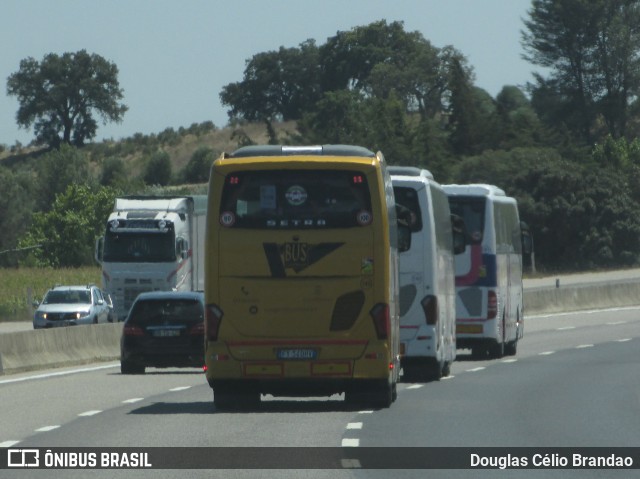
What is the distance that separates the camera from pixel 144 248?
158 feet

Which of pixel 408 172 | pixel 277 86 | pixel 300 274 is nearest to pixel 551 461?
pixel 300 274

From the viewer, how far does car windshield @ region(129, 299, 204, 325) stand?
94.7ft

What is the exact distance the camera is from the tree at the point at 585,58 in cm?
12419

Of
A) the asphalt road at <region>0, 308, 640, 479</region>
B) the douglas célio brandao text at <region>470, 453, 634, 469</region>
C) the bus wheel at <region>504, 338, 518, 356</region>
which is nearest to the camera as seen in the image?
the douglas célio brandao text at <region>470, 453, 634, 469</region>

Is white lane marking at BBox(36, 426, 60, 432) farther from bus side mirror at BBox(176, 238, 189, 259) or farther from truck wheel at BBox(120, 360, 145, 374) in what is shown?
bus side mirror at BBox(176, 238, 189, 259)

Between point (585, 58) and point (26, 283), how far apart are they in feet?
206

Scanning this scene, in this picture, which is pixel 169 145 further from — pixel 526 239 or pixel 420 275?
pixel 420 275

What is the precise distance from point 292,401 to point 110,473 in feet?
29.5

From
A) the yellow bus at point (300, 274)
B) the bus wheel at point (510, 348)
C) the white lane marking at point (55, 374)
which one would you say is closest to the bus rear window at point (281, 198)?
the yellow bus at point (300, 274)

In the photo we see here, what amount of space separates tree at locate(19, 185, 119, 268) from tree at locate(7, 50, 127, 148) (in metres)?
56.1

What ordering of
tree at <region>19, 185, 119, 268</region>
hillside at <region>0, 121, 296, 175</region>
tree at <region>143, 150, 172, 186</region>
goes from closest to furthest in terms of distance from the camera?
1. tree at <region>19, 185, 119, 268</region>
2. tree at <region>143, 150, 172, 186</region>
3. hillside at <region>0, 121, 296, 175</region>

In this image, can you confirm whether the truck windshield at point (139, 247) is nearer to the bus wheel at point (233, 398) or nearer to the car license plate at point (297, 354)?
the bus wheel at point (233, 398)

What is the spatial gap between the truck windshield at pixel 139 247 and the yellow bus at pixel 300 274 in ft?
90.0

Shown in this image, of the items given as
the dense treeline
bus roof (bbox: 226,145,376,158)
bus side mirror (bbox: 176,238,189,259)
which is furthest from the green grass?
bus roof (bbox: 226,145,376,158)
